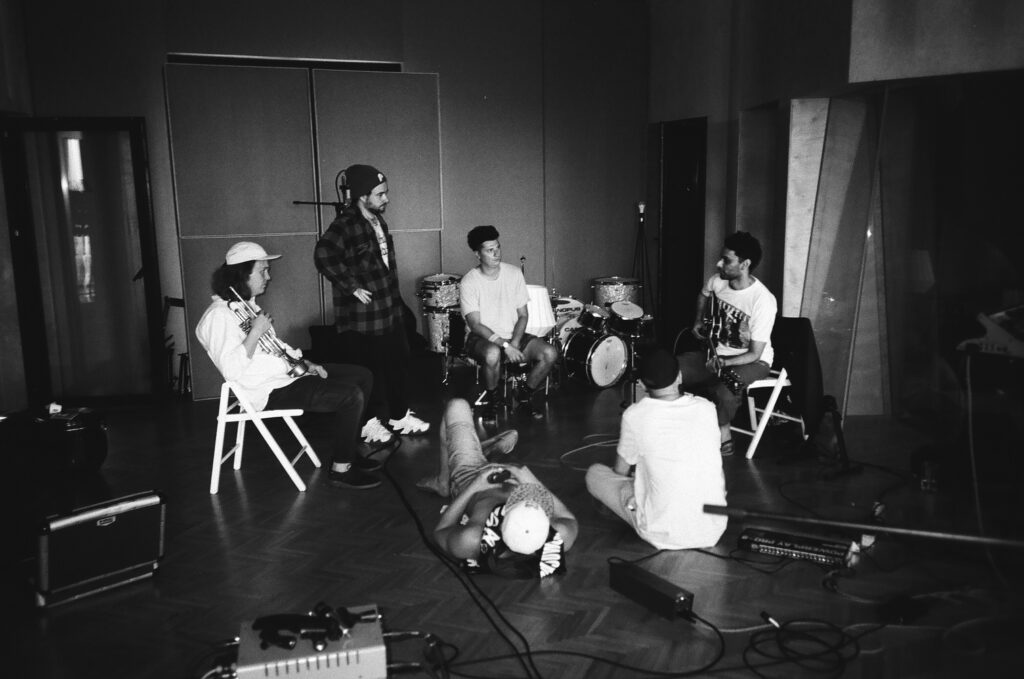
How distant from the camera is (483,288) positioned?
21.0 feet

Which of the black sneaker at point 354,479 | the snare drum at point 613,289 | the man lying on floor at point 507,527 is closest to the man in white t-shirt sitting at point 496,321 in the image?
the black sneaker at point 354,479

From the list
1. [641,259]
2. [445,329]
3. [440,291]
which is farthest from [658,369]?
[641,259]

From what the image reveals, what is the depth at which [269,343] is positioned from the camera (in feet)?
16.8

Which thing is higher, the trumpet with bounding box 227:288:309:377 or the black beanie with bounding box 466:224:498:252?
the black beanie with bounding box 466:224:498:252

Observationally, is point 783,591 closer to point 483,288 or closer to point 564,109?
point 483,288

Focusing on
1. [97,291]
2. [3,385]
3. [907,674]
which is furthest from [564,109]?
[907,674]

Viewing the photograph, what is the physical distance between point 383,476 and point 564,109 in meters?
5.03

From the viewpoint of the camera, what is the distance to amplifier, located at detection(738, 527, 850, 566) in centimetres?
376

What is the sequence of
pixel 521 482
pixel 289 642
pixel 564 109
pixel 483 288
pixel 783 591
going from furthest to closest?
pixel 564 109 → pixel 483 288 → pixel 521 482 → pixel 783 591 → pixel 289 642

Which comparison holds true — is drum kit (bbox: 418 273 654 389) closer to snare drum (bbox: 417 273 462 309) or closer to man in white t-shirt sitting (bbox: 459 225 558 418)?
snare drum (bbox: 417 273 462 309)

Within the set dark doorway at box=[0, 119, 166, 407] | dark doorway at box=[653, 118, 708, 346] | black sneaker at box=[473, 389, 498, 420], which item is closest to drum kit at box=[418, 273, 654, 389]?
black sneaker at box=[473, 389, 498, 420]

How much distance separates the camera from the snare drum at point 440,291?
7.74 m

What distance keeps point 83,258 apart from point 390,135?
2.88 m

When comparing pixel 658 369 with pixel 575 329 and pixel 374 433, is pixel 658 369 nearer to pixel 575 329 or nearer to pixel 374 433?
pixel 374 433
